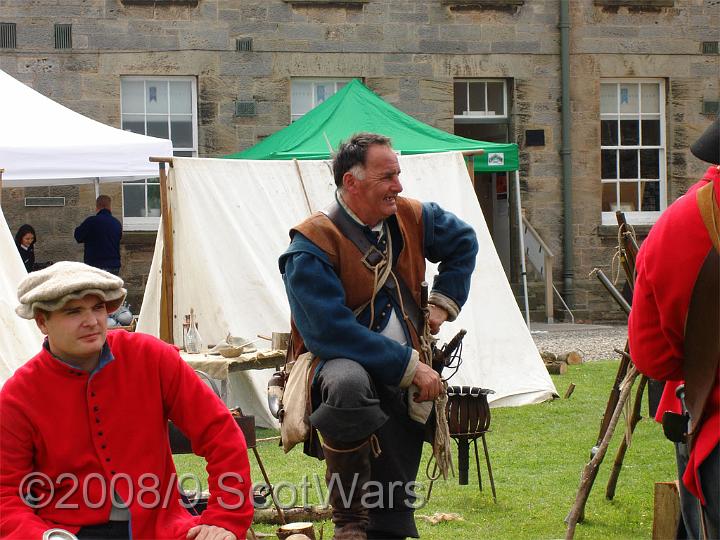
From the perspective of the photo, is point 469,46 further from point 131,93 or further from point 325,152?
point 325,152

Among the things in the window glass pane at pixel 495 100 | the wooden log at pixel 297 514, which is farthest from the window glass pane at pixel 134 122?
the wooden log at pixel 297 514

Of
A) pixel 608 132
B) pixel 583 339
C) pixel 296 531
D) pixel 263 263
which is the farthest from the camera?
pixel 608 132

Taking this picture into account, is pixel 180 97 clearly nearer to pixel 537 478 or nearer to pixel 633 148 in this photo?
pixel 633 148

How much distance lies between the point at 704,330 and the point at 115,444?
1645 millimetres

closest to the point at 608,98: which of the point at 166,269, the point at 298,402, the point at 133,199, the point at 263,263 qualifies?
the point at 133,199

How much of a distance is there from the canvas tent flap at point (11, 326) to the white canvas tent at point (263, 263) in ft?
3.11

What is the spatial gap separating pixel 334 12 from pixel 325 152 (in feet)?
19.2

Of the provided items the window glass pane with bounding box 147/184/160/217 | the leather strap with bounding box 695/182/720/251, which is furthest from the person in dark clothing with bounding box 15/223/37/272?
the leather strap with bounding box 695/182/720/251

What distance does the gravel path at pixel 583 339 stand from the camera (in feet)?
42.8

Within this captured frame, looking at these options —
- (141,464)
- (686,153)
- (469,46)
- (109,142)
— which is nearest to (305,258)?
(141,464)

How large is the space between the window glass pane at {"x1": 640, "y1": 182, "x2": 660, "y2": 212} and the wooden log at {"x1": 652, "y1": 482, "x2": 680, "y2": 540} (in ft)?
43.4

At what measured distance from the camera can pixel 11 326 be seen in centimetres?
793

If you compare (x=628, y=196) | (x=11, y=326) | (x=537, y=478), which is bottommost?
(x=537, y=478)

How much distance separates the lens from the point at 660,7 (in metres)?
17.3
